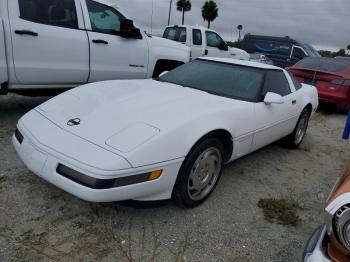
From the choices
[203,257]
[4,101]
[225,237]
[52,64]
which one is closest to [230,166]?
[225,237]

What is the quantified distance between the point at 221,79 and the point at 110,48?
2118 millimetres

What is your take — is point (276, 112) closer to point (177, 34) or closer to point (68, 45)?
point (68, 45)

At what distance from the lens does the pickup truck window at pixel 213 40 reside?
12.1 metres

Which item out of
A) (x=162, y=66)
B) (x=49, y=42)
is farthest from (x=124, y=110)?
(x=162, y=66)

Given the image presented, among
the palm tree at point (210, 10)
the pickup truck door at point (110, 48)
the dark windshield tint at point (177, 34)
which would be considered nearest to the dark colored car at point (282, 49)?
the dark windshield tint at point (177, 34)

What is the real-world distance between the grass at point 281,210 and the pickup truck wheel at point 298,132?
1537 mm

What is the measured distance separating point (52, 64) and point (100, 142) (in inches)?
102

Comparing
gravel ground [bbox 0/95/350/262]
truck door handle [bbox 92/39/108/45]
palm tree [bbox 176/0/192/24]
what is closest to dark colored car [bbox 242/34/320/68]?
truck door handle [bbox 92/39/108/45]

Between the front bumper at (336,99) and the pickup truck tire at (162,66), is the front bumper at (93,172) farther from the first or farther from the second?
the front bumper at (336,99)

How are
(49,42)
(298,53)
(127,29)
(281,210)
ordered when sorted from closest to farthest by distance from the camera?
(281,210), (49,42), (127,29), (298,53)

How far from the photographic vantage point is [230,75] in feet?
13.0

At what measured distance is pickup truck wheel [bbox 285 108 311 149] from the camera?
15.8 feet

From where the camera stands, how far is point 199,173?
299 cm

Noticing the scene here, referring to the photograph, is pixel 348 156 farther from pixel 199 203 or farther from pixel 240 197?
pixel 199 203
